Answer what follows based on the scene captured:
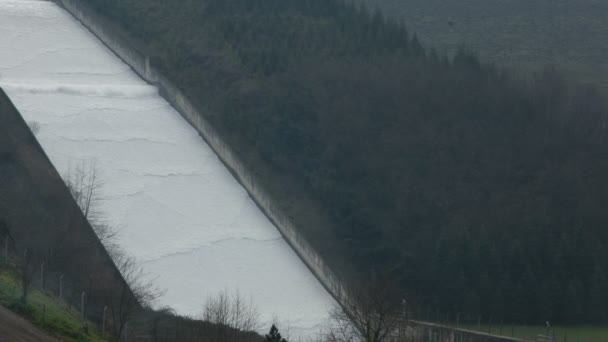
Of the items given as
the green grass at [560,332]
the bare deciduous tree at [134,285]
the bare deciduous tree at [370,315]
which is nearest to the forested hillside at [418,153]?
the green grass at [560,332]

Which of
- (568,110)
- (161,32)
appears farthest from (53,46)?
(568,110)

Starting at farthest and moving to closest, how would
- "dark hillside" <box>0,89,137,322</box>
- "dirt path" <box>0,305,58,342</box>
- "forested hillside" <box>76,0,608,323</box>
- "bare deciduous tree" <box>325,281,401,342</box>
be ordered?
"forested hillside" <box>76,0,608,323</box>, "dark hillside" <box>0,89,137,322</box>, "bare deciduous tree" <box>325,281,401,342</box>, "dirt path" <box>0,305,58,342</box>

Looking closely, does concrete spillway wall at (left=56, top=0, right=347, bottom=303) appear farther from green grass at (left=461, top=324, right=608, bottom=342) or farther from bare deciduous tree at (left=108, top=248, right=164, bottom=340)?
bare deciduous tree at (left=108, top=248, right=164, bottom=340)

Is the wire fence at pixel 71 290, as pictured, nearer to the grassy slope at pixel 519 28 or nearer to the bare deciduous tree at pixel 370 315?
the bare deciduous tree at pixel 370 315

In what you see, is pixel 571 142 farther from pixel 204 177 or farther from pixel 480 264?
pixel 204 177

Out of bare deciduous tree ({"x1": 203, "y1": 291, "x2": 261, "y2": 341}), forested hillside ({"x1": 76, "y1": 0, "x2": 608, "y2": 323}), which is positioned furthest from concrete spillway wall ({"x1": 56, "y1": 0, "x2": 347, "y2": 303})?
bare deciduous tree ({"x1": 203, "y1": 291, "x2": 261, "y2": 341})
